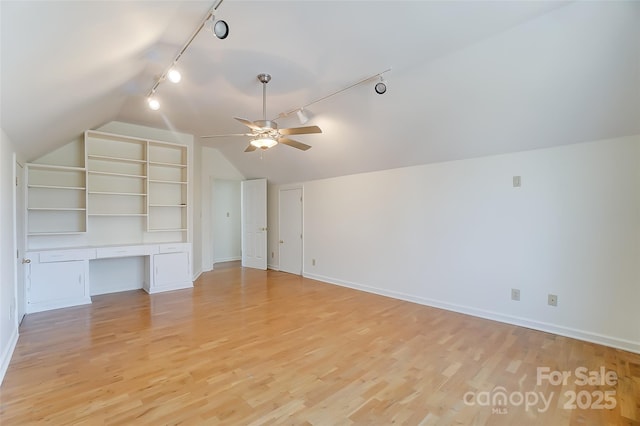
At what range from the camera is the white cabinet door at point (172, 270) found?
502 centimetres

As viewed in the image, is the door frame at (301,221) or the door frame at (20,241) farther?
the door frame at (301,221)

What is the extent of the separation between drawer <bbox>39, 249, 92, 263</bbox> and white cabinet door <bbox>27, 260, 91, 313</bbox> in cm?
5

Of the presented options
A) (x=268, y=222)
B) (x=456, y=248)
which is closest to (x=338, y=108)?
(x=456, y=248)

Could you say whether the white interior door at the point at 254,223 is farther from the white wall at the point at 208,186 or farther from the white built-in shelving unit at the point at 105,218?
the white built-in shelving unit at the point at 105,218

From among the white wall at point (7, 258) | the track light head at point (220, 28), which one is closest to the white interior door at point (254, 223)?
the white wall at point (7, 258)

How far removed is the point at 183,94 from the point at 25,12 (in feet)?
8.23

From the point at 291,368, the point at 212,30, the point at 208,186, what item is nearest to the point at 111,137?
the point at 208,186

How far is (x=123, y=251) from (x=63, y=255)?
72 cm

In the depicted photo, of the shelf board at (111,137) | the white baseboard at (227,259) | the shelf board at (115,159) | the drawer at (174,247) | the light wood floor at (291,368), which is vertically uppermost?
the shelf board at (111,137)

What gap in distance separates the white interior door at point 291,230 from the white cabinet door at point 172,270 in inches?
88.2

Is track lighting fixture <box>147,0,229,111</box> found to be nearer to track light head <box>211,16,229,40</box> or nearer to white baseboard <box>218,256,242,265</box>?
track light head <box>211,16,229,40</box>

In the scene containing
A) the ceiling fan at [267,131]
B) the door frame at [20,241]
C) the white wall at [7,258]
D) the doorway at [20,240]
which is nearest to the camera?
the white wall at [7,258]

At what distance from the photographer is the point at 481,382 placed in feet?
7.84

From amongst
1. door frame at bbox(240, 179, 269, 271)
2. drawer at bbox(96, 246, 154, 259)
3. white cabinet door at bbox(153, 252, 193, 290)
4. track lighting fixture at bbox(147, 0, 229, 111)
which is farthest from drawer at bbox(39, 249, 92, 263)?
door frame at bbox(240, 179, 269, 271)
